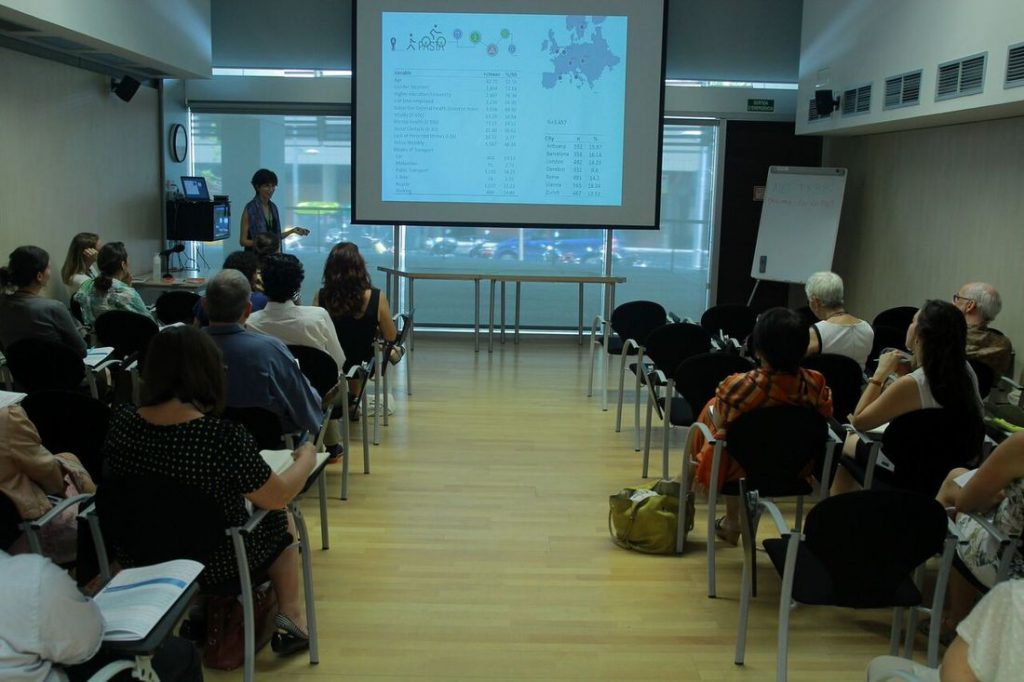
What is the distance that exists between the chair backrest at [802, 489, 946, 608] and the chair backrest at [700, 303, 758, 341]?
408 cm

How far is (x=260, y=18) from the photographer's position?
9.94 meters

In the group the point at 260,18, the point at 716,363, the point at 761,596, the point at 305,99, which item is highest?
the point at 260,18

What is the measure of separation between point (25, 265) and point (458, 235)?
5654 mm

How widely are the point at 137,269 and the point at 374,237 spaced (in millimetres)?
2484

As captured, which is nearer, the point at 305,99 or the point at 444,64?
the point at 444,64

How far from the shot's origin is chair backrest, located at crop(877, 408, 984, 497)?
367 cm

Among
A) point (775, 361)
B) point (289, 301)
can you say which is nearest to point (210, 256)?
point (289, 301)

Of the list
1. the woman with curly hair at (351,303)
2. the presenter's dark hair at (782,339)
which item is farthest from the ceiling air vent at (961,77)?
the woman with curly hair at (351,303)

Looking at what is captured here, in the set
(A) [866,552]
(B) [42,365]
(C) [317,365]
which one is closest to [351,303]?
(C) [317,365]

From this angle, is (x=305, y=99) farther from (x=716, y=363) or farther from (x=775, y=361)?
(x=775, y=361)

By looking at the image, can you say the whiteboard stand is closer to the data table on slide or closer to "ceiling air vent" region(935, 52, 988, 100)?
the data table on slide

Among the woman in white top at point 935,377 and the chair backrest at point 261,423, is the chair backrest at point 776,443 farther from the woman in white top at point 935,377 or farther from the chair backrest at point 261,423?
the chair backrest at point 261,423

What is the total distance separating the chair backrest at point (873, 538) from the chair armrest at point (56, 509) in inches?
90.1

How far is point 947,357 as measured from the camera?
3.89 metres
